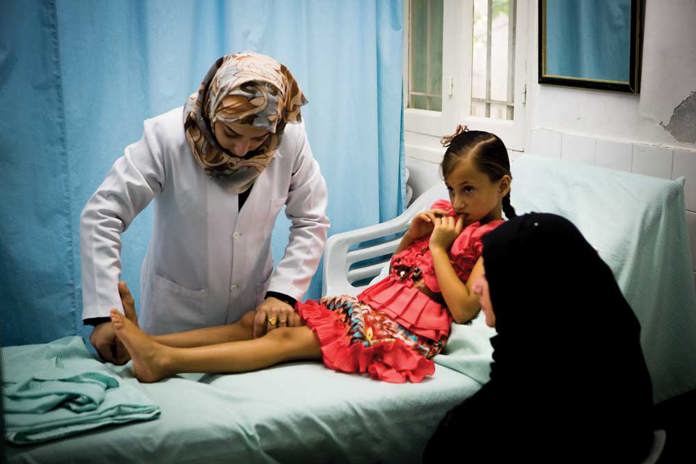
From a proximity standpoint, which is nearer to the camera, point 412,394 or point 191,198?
point 412,394

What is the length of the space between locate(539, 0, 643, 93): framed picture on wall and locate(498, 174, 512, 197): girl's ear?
2.04ft

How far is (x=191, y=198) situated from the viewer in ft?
6.91

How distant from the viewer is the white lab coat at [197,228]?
6.56ft

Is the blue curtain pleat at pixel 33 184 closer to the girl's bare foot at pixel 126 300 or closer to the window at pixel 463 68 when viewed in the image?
the girl's bare foot at pixel 126 300

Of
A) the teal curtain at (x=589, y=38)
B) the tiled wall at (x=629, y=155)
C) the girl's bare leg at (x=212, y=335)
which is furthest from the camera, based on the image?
the teal curtain at (x=589, y=38)

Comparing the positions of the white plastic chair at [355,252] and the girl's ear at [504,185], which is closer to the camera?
the girl's ear at [504,185]

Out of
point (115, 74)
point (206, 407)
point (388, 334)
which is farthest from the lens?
point (115, 74)

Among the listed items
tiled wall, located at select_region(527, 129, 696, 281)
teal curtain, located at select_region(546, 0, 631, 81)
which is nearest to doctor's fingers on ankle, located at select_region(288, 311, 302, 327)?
tiled wall, located at select_region(527, 129, 696, 281)

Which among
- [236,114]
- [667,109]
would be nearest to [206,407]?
[236,114]

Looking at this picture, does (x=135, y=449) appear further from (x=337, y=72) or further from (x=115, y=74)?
(x=337, y=72)

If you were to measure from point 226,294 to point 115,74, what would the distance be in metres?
0.94

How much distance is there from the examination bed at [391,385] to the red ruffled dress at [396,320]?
2.0 inches

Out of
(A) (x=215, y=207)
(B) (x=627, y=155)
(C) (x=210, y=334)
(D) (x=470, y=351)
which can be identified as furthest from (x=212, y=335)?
(B) (x=627, y=155)

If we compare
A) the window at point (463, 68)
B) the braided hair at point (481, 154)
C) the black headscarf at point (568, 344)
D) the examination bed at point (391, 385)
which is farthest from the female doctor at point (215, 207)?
the window at point (463, 68)
